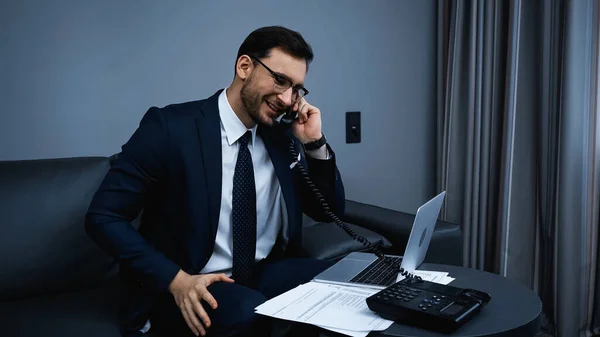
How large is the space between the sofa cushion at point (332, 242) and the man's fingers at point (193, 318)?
23.1 inches

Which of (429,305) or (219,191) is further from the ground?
(219,191)

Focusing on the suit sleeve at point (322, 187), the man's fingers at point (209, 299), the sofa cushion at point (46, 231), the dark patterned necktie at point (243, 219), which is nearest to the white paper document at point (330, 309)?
the man's fingers at point (209, 299)

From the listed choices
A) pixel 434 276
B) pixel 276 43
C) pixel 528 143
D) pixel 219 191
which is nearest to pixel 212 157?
pixel 219 191

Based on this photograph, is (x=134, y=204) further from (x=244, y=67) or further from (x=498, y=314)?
(x=498, y=314)

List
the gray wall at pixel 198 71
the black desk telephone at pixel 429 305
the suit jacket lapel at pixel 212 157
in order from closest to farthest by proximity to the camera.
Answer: the black desk telephone at pixel 429 305 < the suit jacket lapel at pixel 212 157 < the gray wall at pixel 198 71

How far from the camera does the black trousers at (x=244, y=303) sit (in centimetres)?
119

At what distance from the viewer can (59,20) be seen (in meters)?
1.92

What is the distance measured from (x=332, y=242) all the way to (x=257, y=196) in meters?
0.36

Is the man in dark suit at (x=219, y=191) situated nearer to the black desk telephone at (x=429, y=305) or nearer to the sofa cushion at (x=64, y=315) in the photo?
the sofa cushion at (x=64, y=315)

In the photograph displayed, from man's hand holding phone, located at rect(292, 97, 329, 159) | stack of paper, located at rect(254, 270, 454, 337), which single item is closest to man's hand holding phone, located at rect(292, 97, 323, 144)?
man's hand holding phone, located at rect(292, 97, 329, 159)

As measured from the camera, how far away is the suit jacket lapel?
142cm

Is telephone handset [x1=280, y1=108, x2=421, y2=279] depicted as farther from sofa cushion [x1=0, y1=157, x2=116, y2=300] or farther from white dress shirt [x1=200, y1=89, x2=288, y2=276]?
sofa cushion [x1=0, y1=157, x2=116, y2=300]

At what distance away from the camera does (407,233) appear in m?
1.85

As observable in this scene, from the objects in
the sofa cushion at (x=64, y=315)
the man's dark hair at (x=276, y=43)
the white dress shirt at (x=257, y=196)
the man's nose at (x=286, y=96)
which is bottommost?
the sofa cushion at (x=64, y=315)
